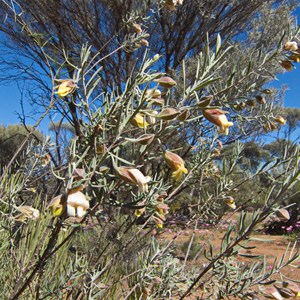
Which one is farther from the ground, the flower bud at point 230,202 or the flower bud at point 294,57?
the flower bud at point 294,57

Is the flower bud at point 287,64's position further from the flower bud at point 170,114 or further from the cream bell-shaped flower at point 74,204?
the cream bell-shaped flower at point 74,204

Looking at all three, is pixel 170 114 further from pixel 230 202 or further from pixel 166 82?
pixel 230 202

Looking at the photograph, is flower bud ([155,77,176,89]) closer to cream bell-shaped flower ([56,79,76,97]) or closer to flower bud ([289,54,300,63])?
cream bell-shaped flower ([56,79,76,97])

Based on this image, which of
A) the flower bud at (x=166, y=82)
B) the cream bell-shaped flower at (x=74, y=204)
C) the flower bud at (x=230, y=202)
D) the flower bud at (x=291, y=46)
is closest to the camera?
the cream bell-shaped flower at (x=74, y=204)

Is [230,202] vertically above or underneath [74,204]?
above

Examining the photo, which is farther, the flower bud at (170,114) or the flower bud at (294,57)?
the flower bud at (294,57)

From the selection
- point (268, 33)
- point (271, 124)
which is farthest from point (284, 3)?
point (271, 124)

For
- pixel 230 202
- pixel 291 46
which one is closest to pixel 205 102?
pixel 291 46

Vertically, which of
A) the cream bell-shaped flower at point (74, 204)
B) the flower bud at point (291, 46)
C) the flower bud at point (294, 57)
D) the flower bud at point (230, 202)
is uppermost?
the flower bud at point (291, 46)

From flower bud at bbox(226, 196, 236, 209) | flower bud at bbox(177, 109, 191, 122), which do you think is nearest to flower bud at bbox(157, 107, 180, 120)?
flower bud at bbox(177, 109, 191, 122)

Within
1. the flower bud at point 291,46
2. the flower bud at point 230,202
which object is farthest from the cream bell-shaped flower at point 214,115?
the flower bud at point 230,202

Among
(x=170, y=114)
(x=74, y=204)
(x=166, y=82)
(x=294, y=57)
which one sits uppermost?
(x=294, y=57)

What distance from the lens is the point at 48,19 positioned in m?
5.30

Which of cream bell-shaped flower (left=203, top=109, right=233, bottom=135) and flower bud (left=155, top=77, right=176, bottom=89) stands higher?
flower bud (left=155, top=77, right=176, bottom=89)
